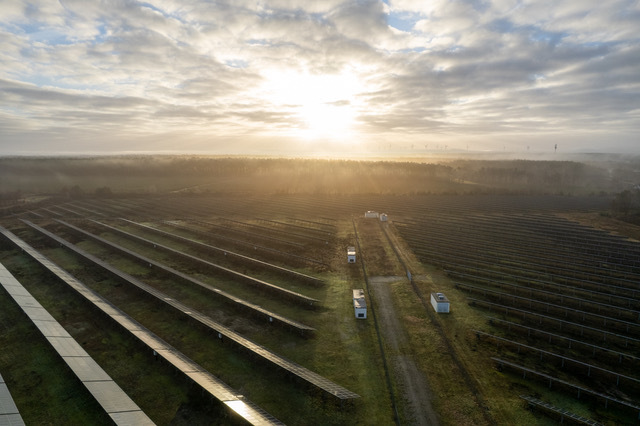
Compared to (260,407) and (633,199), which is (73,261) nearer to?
(260,407)

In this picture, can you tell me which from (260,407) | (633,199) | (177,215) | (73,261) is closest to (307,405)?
(260,407)

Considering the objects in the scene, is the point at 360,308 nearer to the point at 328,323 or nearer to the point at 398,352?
the point at 328,323

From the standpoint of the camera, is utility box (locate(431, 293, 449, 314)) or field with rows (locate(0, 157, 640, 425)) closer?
field with rows (locate(0, 157, 640, 425))

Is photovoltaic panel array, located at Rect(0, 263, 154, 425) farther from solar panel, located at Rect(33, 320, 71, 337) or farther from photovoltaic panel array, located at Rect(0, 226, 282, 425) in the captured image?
photovoltaic panel array, located at Rect(0, 226, 282, 425)

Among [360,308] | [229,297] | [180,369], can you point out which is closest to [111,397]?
[180,369]

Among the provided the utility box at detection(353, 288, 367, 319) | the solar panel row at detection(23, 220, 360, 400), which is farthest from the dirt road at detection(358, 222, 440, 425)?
the solar panel row at detection(23, 220, 360, 400)

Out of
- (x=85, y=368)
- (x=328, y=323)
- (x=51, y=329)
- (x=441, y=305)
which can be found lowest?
(x=328, y=323)
